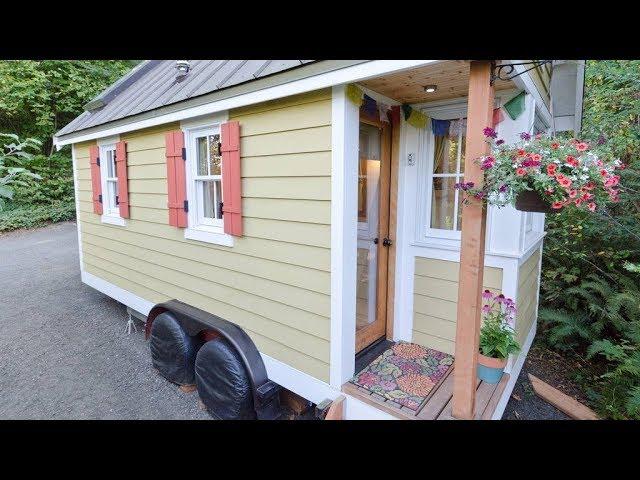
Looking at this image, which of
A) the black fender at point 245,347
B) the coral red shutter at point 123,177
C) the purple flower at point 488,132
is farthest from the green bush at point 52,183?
the purple flower at point 488,132

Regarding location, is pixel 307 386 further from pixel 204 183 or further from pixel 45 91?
pixel 45 91

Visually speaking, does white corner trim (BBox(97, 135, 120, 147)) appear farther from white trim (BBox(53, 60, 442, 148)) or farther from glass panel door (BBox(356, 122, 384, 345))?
glass panel door (BBox(356, 122, 384, 345))

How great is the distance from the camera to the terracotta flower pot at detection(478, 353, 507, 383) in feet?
8.66

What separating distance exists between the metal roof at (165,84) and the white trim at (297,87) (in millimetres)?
112

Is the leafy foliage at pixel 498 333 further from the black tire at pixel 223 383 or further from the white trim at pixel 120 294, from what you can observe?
the white trim at pixel 120 294

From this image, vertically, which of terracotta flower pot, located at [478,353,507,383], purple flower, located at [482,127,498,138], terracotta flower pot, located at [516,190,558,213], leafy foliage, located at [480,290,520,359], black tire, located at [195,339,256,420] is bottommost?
black tire, located at [195,339,256,420]

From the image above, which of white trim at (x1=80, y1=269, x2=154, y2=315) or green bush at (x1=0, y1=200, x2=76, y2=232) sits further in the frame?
green bush at (x1=0, y1=200, x2=76, y2=232)

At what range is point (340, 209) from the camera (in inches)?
101

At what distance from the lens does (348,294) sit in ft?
8.87

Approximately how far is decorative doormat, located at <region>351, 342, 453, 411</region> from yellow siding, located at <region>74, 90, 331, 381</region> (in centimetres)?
42

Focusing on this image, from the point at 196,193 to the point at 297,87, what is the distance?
181cm

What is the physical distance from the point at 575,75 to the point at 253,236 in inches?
153

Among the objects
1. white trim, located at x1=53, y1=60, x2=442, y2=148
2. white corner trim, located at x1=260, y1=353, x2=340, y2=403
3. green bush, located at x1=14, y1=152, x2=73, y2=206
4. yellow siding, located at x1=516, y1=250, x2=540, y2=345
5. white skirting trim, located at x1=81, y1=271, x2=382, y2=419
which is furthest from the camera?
green bush, located at x1=14, y1=152, x2=73, y2=206

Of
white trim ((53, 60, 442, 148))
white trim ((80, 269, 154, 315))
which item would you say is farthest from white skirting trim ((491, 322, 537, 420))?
white trim ((80, 269, 154, 315))
